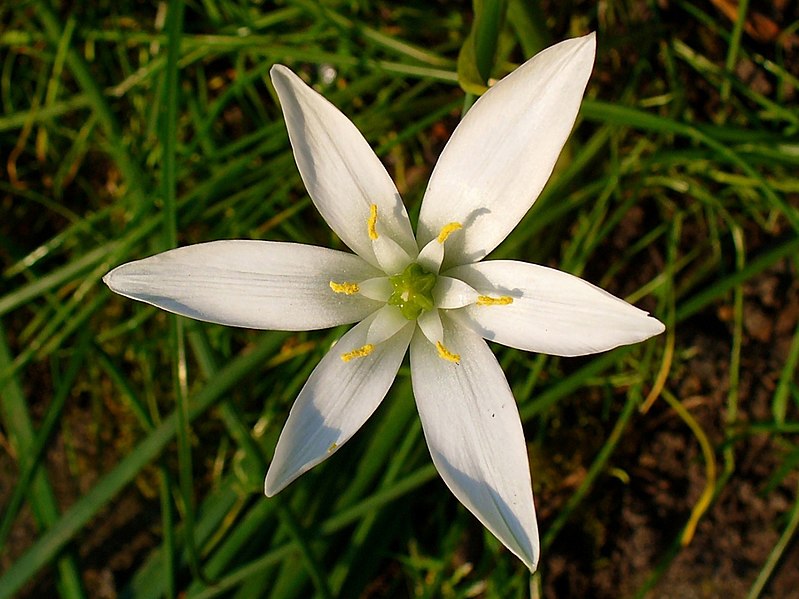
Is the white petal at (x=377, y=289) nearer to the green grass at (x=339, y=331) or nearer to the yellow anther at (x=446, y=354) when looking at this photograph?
the yellow anther at (x=446, y=354)

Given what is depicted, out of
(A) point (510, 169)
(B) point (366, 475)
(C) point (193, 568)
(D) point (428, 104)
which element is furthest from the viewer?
(D) point (428, 104)

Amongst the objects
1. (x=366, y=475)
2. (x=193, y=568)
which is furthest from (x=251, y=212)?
(x=193, y=568)

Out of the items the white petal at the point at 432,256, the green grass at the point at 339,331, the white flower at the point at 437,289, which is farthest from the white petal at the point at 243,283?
the green grass at the point at 339,331

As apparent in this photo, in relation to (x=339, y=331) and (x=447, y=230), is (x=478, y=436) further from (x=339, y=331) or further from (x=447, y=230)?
(x=339, y=331)

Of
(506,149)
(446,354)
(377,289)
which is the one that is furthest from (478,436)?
(506,149)

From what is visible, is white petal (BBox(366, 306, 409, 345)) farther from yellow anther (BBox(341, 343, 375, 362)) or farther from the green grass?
the green grass

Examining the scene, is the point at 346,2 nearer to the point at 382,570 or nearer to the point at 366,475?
the point at 366,475

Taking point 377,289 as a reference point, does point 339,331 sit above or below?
below
